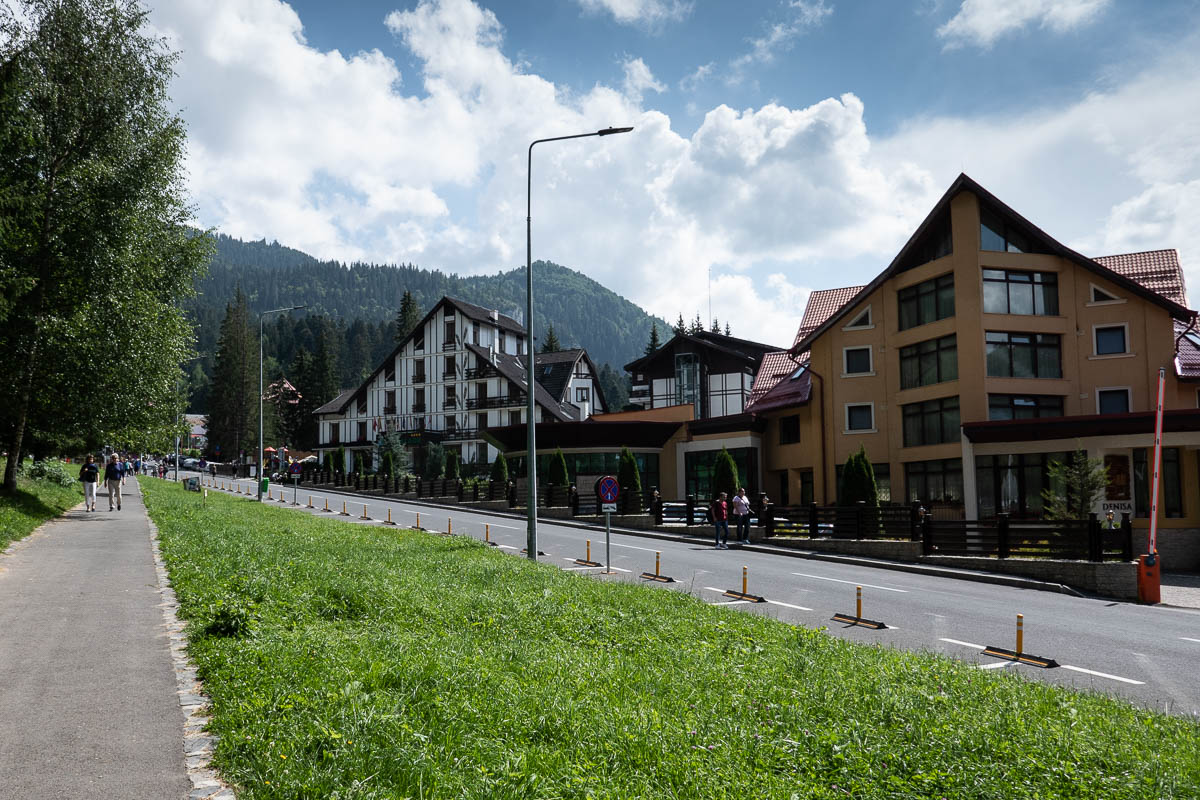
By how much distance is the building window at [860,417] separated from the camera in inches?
1492

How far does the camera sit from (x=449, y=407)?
80125mm

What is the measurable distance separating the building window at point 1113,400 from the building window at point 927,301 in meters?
6.34

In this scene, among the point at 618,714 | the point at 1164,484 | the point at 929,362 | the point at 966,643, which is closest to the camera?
the point at 618,714

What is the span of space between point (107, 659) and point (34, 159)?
2179 centimetres

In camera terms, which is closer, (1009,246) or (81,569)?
(81,569)

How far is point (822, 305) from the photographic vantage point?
45656mm

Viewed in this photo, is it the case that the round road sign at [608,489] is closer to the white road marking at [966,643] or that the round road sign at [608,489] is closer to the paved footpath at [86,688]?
the white road marking at [966,643]

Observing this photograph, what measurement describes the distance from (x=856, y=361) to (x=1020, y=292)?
296 inches

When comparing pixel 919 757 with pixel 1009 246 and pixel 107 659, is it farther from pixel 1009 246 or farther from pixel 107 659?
pixel 1009 246

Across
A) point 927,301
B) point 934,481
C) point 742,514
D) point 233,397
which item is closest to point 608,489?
point 742,514

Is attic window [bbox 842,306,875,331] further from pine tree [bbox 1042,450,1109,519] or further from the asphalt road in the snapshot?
the asphalt road

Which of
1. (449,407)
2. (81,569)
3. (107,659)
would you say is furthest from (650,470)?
(107,659)

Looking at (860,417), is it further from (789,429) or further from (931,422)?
(789,429)

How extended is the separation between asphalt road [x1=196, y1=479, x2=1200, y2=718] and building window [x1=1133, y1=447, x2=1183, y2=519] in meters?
11.1
